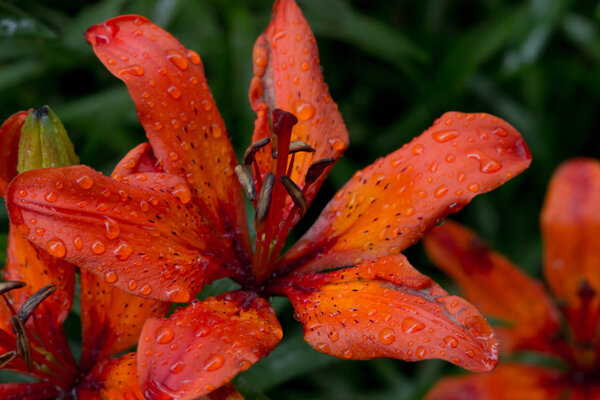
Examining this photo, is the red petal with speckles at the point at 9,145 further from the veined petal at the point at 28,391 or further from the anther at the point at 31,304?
the veined petal at the point at 28,391

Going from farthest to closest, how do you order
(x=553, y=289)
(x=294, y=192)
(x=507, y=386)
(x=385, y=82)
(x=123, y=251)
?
(x=385, y=82)
(x=553, y=289)
(x=507, y=386)
(x=294, y=192)
(x=123, y=251)

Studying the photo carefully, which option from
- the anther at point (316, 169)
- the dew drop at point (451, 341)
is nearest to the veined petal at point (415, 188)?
the anther at point (316, 169)

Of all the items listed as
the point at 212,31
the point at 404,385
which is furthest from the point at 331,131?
the point at 404,385

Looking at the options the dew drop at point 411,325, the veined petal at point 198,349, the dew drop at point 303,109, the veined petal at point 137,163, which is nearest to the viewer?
the veined petal at point 198,349

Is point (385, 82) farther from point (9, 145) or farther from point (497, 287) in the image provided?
point (9, 145)

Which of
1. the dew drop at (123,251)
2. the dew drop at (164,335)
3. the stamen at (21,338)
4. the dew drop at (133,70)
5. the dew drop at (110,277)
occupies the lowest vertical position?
the stamen at (21,338)

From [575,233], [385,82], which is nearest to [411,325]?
[575,233]
